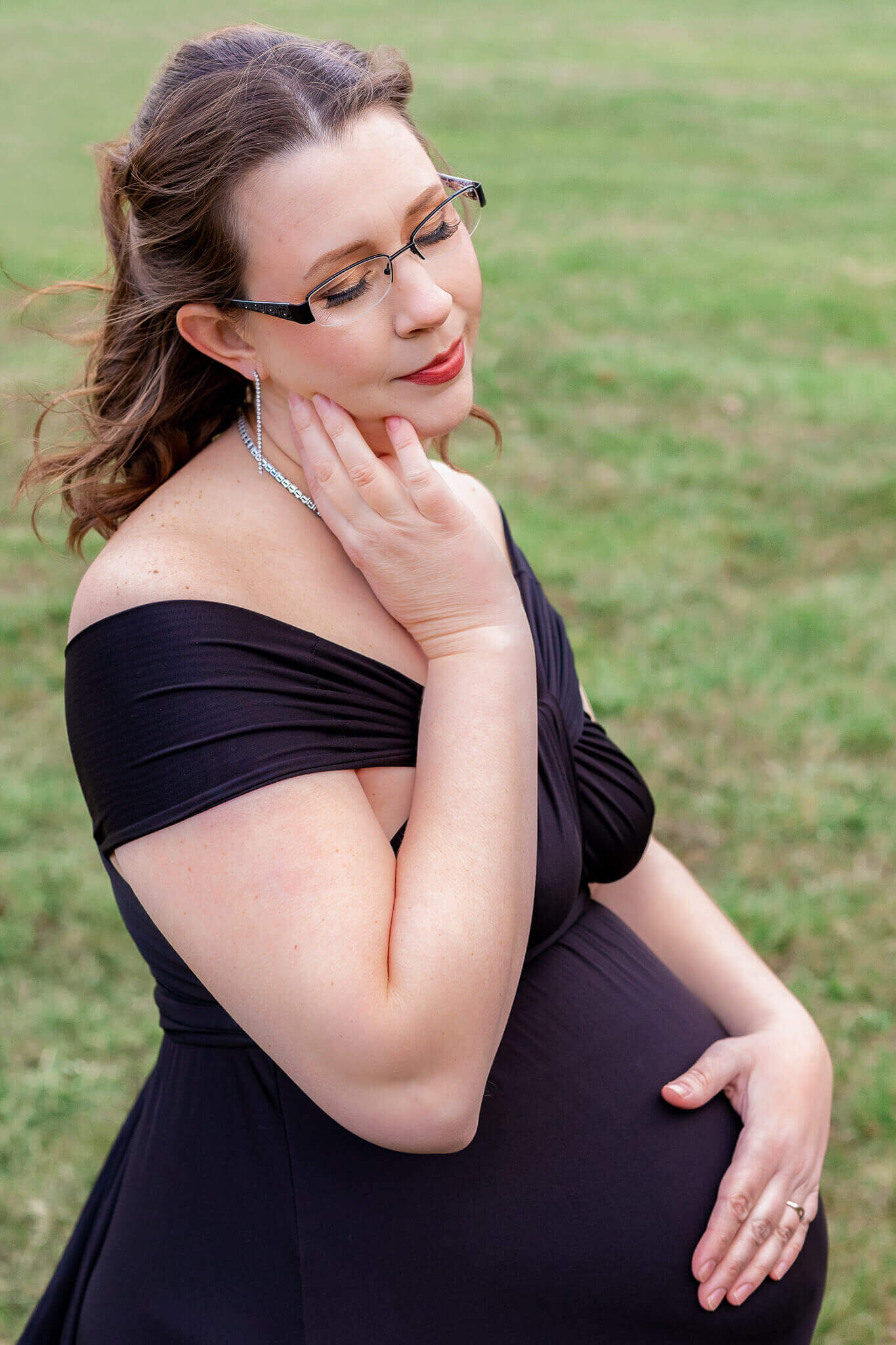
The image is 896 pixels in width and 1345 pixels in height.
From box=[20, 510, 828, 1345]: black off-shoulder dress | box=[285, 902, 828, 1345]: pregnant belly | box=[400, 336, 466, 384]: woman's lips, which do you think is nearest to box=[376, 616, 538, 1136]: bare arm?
box=[20, 510, 828, 1345]: black off-shoulder dress

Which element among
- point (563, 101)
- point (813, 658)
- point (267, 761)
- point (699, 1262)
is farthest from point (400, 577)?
point (563, 101)

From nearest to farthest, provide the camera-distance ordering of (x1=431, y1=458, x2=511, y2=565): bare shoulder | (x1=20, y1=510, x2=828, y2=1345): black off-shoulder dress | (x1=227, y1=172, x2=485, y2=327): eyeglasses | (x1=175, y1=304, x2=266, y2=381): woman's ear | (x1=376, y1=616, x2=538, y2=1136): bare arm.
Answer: (x1=376, y1=616, x2=538, y2=1136): bare arm
(x1=20, y1=510, x2=828, y2=1345): black off-shoulder dress
(x1=227, y1=172, x2=485, y2=327): eyeglasses
(x1=175, y1=304, x2=266, y2=381): woman's ear
(x1=431, y1=458, x2=511, y2=565): bare shoulder

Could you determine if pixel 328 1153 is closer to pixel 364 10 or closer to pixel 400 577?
pixel 400 577

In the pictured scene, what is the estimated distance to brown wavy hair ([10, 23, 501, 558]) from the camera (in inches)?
67.7

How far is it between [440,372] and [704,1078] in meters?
1.18

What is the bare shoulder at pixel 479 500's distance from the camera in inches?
91.2

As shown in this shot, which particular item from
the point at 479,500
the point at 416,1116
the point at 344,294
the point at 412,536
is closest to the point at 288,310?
the point at 344,294

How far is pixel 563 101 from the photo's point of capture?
49.5 ft

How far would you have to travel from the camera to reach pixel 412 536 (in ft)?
5.85

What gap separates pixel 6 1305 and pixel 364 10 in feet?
67.2

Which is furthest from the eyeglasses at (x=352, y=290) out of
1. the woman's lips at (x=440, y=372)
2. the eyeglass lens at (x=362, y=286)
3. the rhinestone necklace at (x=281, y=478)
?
the rhinestone necklace at (x=281, y=478)

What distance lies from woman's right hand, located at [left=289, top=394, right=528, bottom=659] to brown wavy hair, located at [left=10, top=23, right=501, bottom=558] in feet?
0.84

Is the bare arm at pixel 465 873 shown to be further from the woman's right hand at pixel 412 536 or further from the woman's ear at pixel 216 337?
the woman's ear at pixel 216 337

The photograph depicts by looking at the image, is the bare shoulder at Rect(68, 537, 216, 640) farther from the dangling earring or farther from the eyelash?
the eyelash
